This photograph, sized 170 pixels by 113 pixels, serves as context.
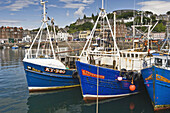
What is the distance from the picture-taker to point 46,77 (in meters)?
16.2

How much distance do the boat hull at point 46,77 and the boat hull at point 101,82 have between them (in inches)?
116

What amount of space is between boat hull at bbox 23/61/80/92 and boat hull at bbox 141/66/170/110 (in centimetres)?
741

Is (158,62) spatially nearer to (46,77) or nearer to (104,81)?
(104,81)

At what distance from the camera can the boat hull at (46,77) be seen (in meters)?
15.8

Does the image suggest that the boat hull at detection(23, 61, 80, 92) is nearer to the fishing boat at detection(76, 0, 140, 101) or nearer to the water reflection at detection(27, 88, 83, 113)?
the water reflection at detection(27, 88, 83, 113)

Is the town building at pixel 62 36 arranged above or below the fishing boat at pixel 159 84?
above

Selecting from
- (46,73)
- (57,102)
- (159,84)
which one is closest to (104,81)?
(159,84)

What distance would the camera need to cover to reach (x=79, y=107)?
13.7 m

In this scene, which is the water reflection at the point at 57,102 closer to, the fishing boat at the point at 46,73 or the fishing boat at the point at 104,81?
the fishing boat at the point at 46,73

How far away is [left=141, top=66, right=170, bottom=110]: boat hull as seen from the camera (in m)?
11.8

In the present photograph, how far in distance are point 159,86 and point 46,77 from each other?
1028 centimetres

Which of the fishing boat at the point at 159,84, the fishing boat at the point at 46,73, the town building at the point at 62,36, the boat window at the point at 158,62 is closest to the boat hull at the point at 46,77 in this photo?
the fishing boat at the point at 46,73

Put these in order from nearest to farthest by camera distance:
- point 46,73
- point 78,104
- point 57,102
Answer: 1. point 78,104
2. point 57,102
3. point 46,73

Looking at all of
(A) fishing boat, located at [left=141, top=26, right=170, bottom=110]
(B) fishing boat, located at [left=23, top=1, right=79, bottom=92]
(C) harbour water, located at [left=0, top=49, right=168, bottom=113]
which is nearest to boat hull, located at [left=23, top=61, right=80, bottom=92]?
(B) fishing boat, located at [left=23, top=1, right=79, bottom=92]
